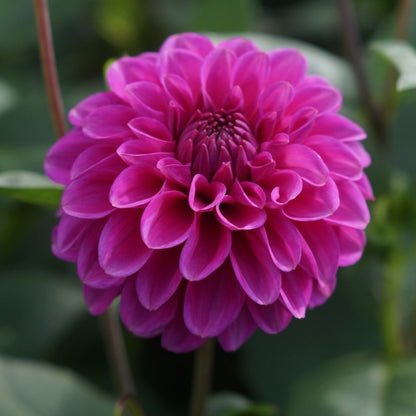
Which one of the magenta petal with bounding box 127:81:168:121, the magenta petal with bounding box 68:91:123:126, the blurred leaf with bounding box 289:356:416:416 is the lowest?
the blurred leaf with bounding box 289:356:416:416

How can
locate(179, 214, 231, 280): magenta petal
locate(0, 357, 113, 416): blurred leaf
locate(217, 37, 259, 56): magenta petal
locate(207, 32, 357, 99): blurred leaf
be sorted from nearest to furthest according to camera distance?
locate(179, 214, 231, 280): magenta petal → locate(217, 37, 259, 56): magenta petal → locate(0, 357, 113, 416): blurred leaf → locate(207, 32, 357, 99): blurred leaf

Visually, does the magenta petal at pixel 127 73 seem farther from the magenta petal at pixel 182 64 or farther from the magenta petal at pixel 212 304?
the magenta petal at pixel 212 304

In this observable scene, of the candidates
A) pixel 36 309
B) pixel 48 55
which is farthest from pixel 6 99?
pixel 48 55

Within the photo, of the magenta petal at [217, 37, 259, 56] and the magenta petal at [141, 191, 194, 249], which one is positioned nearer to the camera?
the magenta petal at [141, 191, 194, 249]

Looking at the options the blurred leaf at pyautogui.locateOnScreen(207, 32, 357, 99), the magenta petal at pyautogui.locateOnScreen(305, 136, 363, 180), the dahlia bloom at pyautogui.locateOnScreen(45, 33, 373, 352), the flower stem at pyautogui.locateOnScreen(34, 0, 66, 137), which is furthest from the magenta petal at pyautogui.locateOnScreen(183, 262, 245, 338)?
the blurred leaf at pyautogui.locateOnScreen(207, 32, 357, 99)

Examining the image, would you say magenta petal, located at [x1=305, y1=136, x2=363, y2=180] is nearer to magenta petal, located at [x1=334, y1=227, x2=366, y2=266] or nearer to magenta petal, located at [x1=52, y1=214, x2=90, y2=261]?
magenta petal, located at [x1=334, y1=227, x2=366, y2=266]

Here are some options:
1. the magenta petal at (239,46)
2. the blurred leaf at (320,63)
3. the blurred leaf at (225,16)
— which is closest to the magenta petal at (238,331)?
the magenta petal at (239,46)

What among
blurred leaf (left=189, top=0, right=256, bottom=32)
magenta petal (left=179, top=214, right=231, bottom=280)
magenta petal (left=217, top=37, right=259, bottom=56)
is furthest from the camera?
blurred leaf (left=189, top=0, right=256, bottom=32)

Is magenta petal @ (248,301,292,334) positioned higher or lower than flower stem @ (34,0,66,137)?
lower
